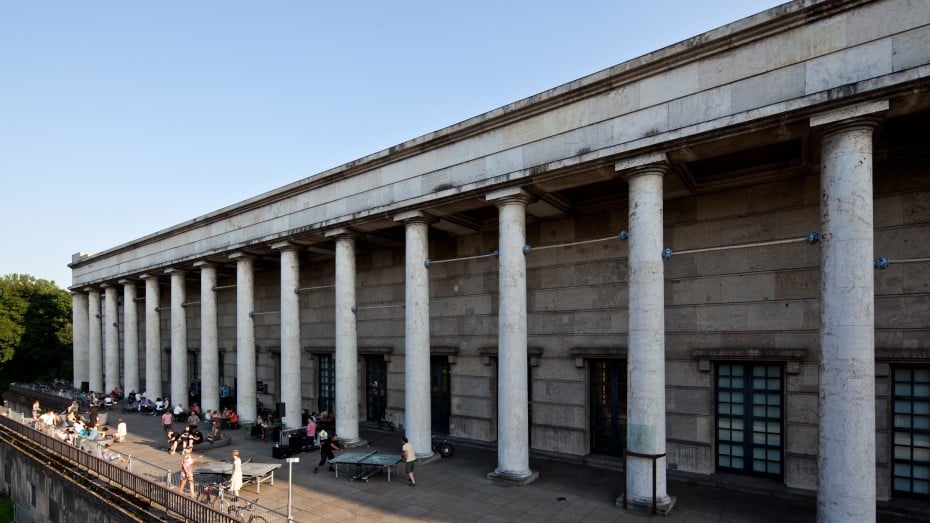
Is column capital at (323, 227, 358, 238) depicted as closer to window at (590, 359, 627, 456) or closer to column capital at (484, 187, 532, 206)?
column capital at (484, 187, 532, 206)

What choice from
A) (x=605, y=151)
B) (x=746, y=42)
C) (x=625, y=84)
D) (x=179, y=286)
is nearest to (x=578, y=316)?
(x=605, y=151)

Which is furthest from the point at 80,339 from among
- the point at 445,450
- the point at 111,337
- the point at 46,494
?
the point at 445,450

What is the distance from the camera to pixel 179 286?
31.1m

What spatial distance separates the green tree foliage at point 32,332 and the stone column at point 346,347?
5336 cm

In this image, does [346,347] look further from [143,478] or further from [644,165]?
[644,165]

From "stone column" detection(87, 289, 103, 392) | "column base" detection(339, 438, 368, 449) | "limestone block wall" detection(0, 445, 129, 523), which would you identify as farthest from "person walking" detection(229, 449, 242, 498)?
"stone column" detection(87, 289, 103, 392)

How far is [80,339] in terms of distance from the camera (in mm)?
43438

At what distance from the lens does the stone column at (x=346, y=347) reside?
837 inches

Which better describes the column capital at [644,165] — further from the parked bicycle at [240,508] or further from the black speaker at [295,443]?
the black speaker at [295,443]

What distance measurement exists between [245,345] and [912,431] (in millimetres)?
25637

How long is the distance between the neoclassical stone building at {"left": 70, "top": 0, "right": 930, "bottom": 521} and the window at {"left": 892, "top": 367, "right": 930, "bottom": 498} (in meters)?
0.05

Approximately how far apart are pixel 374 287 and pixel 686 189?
15.2 metres

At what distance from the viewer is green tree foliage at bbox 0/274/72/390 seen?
2317 inches

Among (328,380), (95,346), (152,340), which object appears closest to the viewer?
(328,380)
